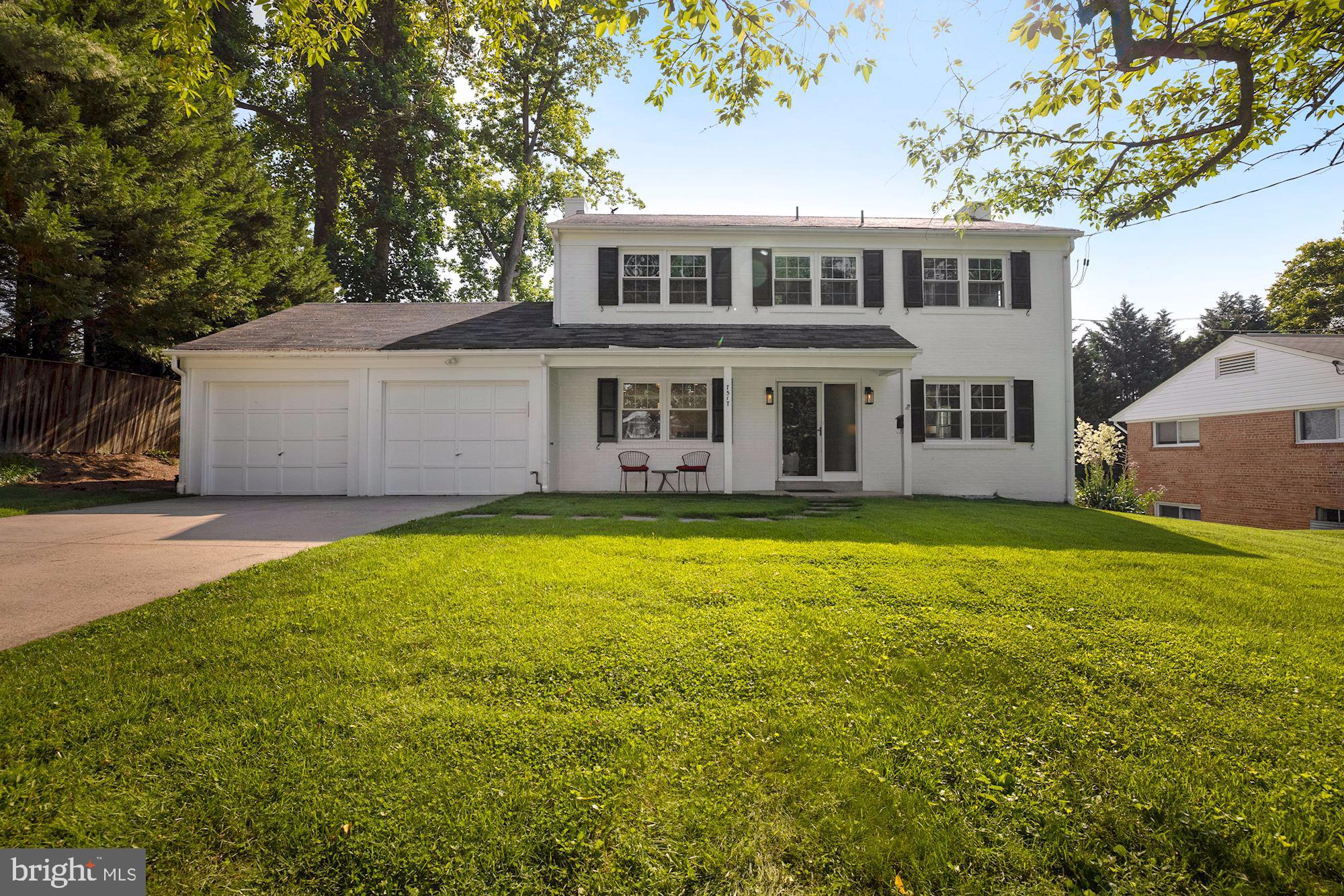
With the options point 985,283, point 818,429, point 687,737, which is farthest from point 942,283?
point 687,737

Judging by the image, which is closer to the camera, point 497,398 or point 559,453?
point 497,398

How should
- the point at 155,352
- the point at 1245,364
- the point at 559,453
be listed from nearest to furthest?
the point at 559,453
the point at 155,352
the point at 1245,364

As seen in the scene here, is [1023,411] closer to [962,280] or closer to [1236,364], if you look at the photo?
[962,280]

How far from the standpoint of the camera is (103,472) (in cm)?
1288

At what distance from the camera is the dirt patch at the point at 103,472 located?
11.4m

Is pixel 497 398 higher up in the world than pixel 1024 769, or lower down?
higher up

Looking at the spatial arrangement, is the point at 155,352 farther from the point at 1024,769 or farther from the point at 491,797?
the point at 1024,769

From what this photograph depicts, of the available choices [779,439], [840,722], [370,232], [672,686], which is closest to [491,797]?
[672,686]

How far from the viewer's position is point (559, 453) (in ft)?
39.8

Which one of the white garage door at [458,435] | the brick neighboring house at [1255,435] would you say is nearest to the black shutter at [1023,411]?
the brick neighboring house at [1255,435]

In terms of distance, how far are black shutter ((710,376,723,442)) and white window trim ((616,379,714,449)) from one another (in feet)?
0.05

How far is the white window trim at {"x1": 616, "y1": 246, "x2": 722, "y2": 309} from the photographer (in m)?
12.6

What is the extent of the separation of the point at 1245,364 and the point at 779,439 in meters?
14.7

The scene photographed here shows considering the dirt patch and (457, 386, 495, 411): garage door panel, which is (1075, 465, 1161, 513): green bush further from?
the dirt patch
